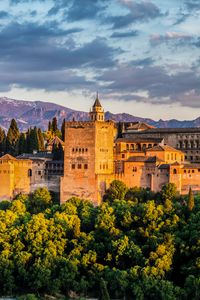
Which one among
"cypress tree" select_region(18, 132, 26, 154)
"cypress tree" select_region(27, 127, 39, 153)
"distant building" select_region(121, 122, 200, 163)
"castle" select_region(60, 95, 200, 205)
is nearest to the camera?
"castle" select_region(60, 95, 200, 205)

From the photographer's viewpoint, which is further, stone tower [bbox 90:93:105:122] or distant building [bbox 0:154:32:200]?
stone tower [bbox 90:93:105:122]

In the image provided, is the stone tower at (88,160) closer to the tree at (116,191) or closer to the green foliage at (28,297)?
the tree at (116,191)

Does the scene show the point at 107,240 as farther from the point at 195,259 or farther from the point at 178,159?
the point at 178,159

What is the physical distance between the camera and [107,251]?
42.2m

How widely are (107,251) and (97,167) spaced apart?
8.88 meters

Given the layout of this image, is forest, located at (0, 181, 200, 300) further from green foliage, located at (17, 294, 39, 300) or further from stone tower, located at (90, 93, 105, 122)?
stone tower, located at (90, 93, 105, 122)

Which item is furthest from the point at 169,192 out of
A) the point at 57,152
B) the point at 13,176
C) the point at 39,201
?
the point at 13,176

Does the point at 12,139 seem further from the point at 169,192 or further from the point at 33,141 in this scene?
the point at 169,192

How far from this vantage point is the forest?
1538 inches

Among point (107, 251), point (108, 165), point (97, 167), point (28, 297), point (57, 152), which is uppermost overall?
point (57, 152)

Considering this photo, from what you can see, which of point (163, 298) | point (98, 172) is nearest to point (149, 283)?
point (163, 298)

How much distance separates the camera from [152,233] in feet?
140

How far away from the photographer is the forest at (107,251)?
39062 millimetres

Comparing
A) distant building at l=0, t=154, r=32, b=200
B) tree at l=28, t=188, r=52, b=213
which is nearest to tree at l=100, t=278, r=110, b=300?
tree at l=28, t=188, r=52, b=213
